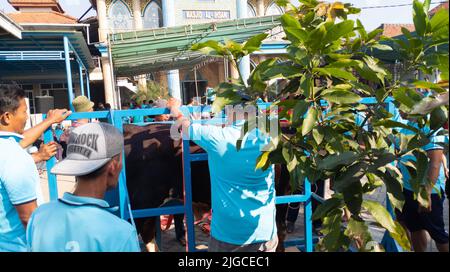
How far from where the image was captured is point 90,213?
1.24m

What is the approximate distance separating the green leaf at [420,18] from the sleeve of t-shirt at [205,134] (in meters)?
1.20

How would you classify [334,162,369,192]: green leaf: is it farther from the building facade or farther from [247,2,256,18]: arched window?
[247,2,256,18]: arched window

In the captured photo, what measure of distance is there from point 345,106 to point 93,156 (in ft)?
3.61

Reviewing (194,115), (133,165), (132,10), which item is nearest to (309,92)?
(194,115)

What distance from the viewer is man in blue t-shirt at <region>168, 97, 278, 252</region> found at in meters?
2.21

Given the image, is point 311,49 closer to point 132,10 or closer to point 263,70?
point 263,70

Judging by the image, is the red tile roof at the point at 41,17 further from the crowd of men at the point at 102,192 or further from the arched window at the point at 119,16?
the arched window at the point at 119,16

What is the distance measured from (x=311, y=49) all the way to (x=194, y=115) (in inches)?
49.2

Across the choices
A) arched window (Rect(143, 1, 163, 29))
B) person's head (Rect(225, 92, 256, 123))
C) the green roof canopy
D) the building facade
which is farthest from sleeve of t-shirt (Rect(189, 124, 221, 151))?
arched window (Rect(143, 1, 163, 29))

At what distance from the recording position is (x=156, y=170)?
3.08m

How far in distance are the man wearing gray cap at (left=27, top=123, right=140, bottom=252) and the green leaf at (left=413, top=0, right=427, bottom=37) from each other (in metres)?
1.22

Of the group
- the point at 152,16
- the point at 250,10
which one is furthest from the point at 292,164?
the point at 250,10

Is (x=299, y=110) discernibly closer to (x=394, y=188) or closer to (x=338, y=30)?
(x=338, y=30)

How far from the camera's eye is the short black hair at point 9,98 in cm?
200
